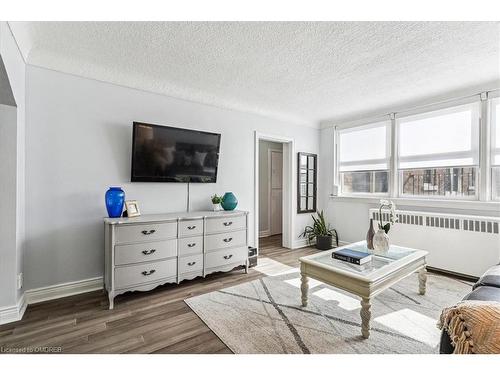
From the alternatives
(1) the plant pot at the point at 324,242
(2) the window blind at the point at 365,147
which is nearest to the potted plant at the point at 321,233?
(1) the plant pot at the point at 324,242

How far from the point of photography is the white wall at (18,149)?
6.00ft

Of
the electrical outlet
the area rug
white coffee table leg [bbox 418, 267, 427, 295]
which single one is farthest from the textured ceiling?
the area rug

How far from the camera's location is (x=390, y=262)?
211 centimetres

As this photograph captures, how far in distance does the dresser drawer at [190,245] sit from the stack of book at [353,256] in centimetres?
144

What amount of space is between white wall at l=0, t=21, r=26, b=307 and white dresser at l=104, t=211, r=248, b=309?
65 cm

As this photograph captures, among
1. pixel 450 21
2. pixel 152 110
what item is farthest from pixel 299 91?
pixel 152 110

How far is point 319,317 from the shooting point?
6.82 feet

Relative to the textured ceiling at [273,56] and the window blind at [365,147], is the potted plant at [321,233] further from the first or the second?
the textured ceiling at [273,56]

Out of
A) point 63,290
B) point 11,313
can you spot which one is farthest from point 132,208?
point 11,313

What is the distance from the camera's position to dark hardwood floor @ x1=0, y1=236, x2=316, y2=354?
1.72m

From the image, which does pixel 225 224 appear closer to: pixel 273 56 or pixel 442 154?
pixel 273 56

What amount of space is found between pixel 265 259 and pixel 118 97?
114 inches
